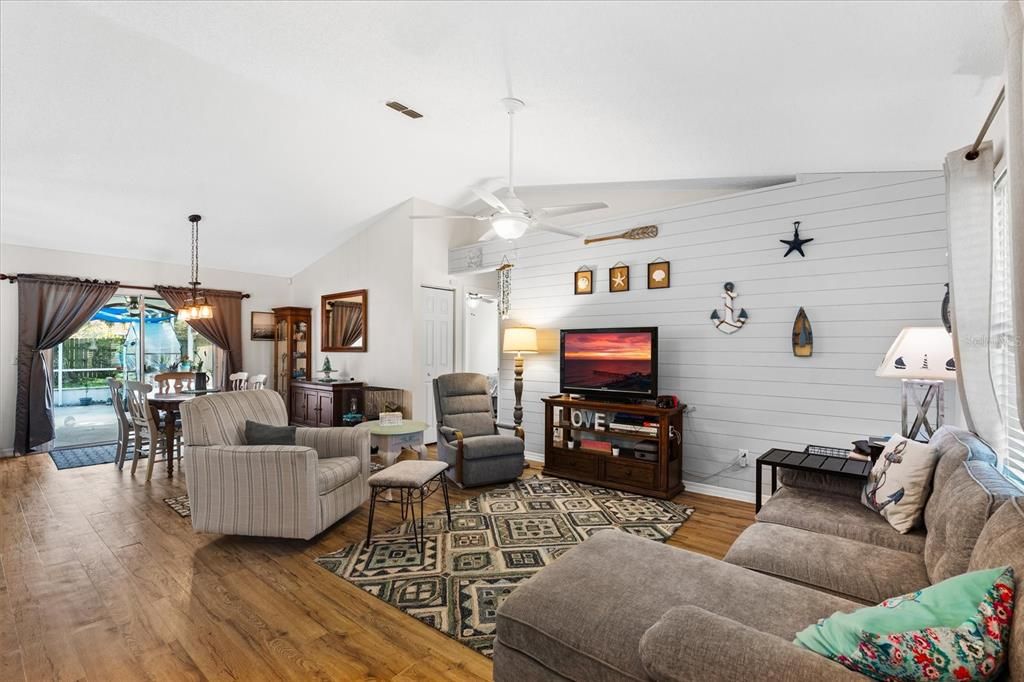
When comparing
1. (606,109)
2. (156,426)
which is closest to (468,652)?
(606,109)

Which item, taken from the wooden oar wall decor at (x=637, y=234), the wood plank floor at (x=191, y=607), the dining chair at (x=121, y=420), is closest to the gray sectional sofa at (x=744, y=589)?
the wood plank floor at (x=191, y=607)

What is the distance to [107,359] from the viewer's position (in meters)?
6.55

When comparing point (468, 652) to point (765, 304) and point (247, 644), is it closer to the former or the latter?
point (247, 644)

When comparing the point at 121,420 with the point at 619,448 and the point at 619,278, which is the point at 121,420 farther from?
the point at 619,278

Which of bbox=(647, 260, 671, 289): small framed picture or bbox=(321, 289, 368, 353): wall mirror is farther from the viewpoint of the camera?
bbox=(321, 289, 368, 353): wall mirror

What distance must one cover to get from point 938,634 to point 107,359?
27.5 feet

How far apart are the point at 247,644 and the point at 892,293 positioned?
4443mm

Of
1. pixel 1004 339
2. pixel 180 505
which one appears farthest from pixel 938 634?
pixel 180 505

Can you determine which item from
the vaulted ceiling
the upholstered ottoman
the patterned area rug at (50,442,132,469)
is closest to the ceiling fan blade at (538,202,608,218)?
the vaulted ceiling

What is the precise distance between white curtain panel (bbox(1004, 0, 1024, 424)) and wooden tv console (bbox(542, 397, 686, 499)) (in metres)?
3.00

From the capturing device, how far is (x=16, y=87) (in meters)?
3.38

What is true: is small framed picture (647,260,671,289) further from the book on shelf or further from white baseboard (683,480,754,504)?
white baseboard (683,480,754,504)

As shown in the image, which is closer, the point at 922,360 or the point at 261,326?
the point at 922,360

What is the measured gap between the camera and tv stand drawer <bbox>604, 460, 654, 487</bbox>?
4.28 meters
